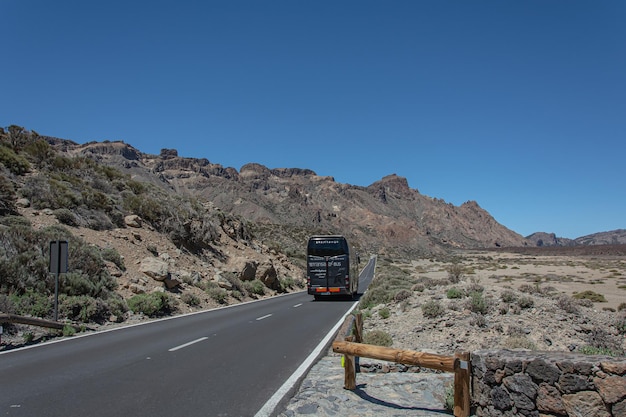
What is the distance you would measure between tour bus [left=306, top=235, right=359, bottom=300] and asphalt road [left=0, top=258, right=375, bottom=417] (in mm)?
11007

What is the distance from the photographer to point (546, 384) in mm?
4707

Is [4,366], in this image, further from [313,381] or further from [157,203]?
[157,203]

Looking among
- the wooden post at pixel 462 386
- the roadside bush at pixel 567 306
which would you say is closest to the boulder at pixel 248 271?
the roadside bush at pixel 567 306

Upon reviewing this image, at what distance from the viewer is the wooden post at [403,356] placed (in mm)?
5341

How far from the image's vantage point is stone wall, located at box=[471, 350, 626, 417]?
14.1 ft

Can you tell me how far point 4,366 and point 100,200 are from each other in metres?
19.4

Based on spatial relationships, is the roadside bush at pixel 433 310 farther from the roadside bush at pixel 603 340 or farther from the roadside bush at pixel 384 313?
the roadside bush at pixel 603 340

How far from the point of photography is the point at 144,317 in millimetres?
16281

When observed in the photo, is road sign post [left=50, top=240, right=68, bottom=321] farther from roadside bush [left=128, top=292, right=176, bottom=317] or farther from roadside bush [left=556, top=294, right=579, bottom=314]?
roadside bush [left=556, top=294, right=579, bottom=314]

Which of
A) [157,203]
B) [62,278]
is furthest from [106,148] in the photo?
[62,278]

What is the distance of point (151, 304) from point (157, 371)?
9.45 metres

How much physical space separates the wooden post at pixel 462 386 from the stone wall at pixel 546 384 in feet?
0.46

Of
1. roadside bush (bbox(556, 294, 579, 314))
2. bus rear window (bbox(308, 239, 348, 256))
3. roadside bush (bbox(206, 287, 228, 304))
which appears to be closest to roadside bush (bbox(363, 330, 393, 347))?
roadside bush (bbox(556, 294, 579, 314))

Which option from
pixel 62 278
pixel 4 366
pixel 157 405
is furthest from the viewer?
pixel 62 278
